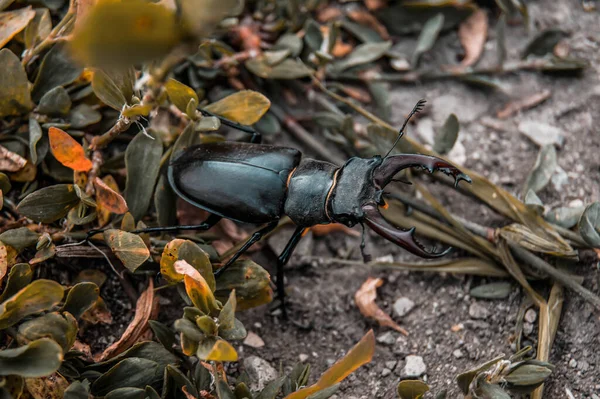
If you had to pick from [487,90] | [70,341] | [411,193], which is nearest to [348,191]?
[411,193]

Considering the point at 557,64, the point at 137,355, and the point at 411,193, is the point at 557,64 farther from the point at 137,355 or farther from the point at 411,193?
the point at 137,355

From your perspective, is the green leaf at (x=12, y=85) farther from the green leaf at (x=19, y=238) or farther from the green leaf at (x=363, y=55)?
the green leaf at (x=363, y=55)

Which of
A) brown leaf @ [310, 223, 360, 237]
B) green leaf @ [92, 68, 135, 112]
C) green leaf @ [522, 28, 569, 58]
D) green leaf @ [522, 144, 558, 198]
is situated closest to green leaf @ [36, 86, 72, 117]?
green leaf @ [92, 68, 135, 112]

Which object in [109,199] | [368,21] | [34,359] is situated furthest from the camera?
[368,21]

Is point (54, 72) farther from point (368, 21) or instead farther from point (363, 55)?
point (368, 21)

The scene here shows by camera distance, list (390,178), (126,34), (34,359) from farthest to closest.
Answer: (390,178) → (34,359) → (126,34)

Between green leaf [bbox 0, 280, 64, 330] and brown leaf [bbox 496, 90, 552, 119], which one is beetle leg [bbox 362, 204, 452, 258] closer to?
green leaf [bbox 0, 280, 64, 330]

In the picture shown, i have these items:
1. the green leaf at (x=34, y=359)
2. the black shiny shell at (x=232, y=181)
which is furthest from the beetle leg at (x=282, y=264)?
the green leaf at (x=34, y=359)

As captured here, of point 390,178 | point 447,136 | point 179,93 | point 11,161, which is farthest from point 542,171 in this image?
point 11,161
